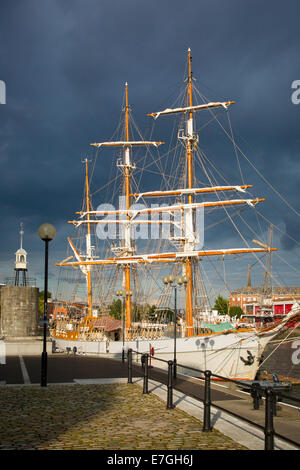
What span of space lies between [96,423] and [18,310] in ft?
80.0

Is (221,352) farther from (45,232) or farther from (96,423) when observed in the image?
(96,423)

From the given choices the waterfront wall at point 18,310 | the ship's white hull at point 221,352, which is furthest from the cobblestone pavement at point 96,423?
the ship's white hull at point 221,352

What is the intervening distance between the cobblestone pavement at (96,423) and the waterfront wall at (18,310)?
745 inches

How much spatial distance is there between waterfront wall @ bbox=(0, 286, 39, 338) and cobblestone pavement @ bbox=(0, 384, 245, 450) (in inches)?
745

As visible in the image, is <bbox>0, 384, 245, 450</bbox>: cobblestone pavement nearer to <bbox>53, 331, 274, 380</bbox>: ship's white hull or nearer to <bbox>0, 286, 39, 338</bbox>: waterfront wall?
<bbox>0, 286, 39, 338</bbox>: waterfront wall

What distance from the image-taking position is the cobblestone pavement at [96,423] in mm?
7953

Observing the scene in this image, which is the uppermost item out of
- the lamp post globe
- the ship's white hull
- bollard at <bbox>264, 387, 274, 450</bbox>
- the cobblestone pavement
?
the lamp post globe

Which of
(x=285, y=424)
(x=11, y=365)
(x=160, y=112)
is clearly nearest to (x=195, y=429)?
(x=285, y=424)

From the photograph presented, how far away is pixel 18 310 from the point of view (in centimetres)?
3266

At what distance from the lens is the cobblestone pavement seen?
26.1 feet

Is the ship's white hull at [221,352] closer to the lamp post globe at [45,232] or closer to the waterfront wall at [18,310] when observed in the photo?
the waterfront wall at [18,310]

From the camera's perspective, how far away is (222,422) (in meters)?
9.78

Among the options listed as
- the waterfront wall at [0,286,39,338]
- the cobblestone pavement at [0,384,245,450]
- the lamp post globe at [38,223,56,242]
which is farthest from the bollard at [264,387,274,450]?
the waterfront wall at [0,286,39,338]

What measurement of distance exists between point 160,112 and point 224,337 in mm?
25204
